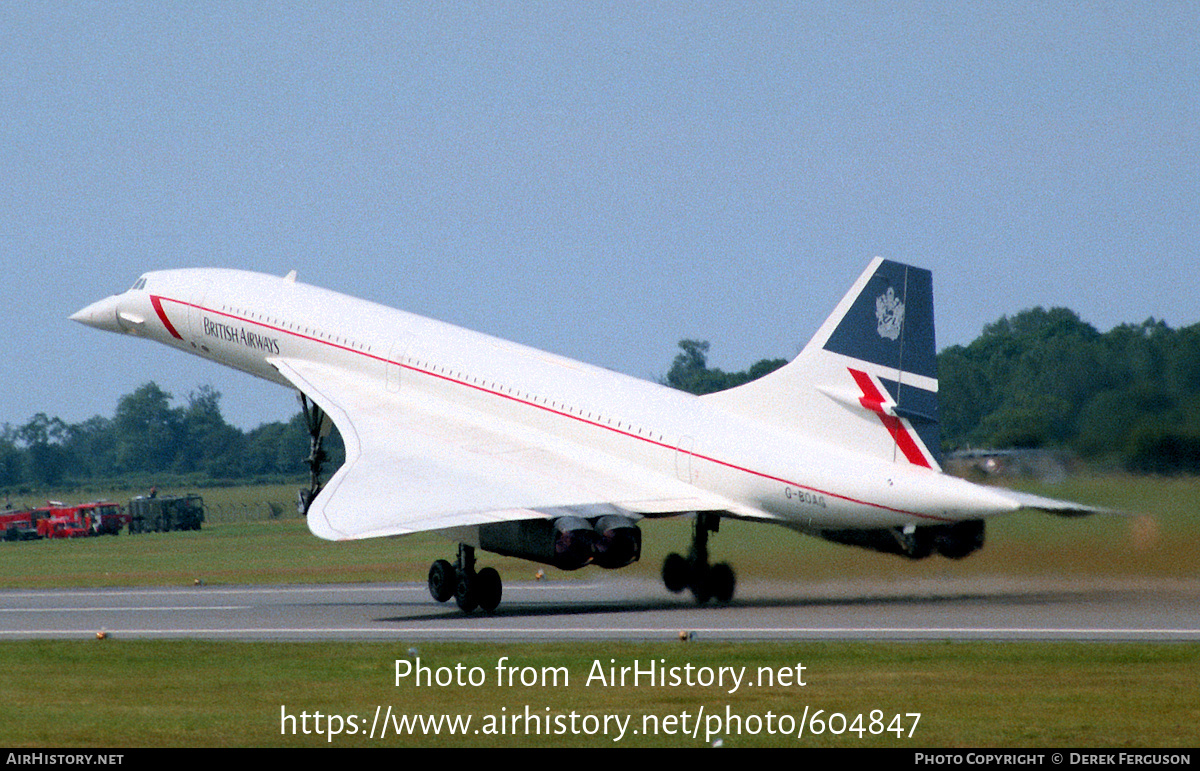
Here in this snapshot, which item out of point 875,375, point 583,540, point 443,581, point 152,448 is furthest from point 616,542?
point 152,448

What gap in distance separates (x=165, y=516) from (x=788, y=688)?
5959 cm

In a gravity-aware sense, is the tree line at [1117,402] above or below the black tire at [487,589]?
above

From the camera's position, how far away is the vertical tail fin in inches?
909

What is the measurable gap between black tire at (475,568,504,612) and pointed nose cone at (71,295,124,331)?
45.8ft

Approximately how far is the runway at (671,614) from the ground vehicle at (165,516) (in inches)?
1580

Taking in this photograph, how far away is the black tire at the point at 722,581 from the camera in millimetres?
26141

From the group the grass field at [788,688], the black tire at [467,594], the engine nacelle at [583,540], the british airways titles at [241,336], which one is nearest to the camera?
the grass field at [788,688]

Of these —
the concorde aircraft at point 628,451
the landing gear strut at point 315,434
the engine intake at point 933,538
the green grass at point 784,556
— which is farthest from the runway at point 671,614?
the landing gear strut at point 315,434

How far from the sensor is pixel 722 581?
26141 mm

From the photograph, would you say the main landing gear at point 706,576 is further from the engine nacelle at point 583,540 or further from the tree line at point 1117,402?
the tree line at point 1117,402

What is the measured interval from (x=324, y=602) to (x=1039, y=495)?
42.4 ft

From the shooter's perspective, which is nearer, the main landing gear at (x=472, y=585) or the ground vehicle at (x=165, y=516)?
the main landing gear at (x=472, y=585)

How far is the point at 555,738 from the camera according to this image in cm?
1301

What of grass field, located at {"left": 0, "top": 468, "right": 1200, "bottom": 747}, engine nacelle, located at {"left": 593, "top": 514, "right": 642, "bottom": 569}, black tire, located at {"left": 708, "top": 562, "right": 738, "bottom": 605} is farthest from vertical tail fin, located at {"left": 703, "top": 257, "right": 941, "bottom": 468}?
black tire, located at {"left": 708, "top": 562, "right": 738, "bottom": 605}
